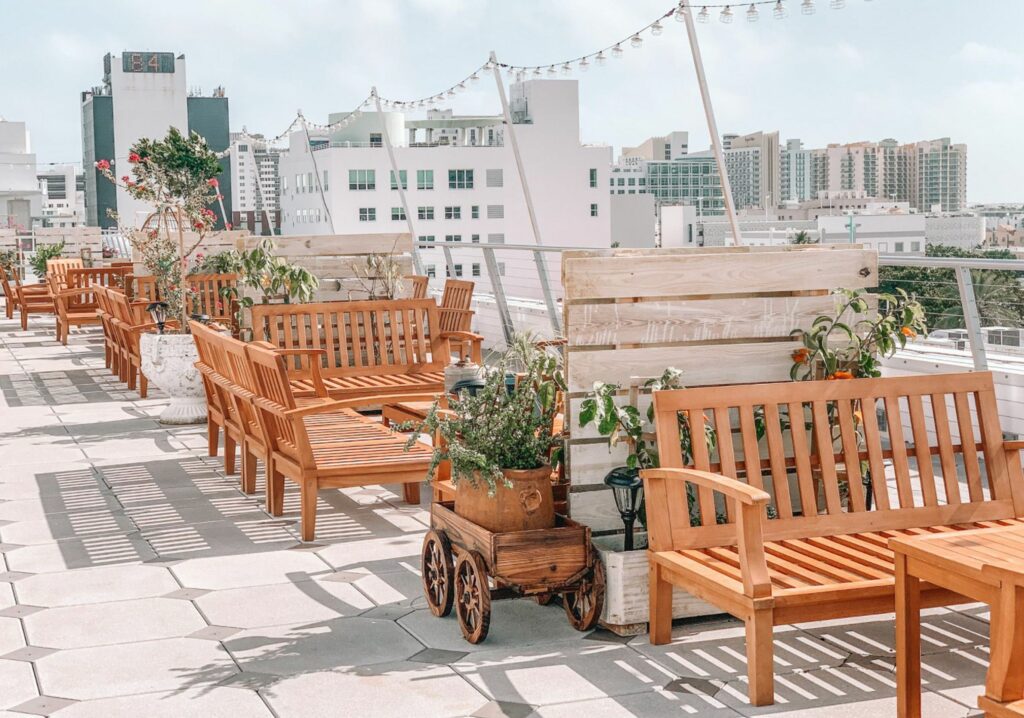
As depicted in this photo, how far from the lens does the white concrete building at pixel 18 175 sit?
62.9m

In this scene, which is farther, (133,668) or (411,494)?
(411,494)

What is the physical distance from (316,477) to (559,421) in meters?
1.09

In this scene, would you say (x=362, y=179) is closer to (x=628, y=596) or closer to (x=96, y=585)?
(x=96, y=585)

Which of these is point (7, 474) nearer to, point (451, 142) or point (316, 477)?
point (316, 477)

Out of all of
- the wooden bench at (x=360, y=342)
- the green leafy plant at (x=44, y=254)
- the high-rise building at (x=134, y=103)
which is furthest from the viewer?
the high-rise building at (x=134, y=103)

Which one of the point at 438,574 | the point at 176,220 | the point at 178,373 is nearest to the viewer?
the point at 438,574

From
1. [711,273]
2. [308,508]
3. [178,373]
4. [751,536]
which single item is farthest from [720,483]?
[178,373]

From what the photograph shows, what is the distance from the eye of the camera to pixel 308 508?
17.1 feet

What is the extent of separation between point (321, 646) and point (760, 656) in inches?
51.3

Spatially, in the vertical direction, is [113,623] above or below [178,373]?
below

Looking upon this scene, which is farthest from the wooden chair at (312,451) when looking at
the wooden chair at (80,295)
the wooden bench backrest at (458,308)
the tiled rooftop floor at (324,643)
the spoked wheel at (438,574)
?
the wooden chair at (80,295)

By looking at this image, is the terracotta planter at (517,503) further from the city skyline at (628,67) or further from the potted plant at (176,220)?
the city skyline at (628,67)

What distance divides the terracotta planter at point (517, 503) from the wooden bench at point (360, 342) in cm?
297

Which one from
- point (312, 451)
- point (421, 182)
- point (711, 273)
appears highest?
point (421, 182)
